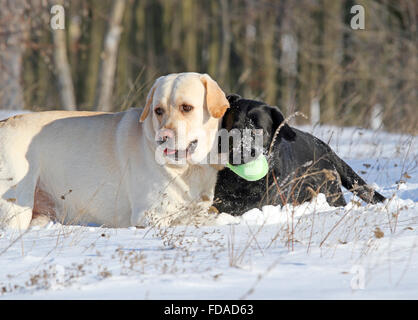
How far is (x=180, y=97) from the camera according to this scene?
4.43 metres

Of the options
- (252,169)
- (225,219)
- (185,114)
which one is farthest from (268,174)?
(185,114)

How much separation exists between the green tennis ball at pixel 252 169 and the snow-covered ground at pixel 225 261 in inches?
12.2

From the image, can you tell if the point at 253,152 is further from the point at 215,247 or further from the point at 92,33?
the point at 92,33

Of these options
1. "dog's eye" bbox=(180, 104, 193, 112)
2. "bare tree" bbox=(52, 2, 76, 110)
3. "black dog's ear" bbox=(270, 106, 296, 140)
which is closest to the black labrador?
"black dog's ear" bbox=(270, 106, 296, 140)

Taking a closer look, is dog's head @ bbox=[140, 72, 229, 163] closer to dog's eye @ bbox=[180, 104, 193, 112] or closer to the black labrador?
dog's eye @ bbox=[180, 104, 193, 112]

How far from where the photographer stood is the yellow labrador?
448 cm

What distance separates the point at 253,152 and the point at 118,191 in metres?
1.07

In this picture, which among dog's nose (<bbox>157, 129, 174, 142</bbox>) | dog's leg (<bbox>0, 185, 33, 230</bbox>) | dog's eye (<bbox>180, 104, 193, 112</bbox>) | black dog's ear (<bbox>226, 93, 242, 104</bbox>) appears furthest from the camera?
black dog's ear (<bbox>226, 93, 242, 104</bbox>)

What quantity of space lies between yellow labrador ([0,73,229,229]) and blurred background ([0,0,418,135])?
7.52 meters

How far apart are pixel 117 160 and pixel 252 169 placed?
3.50 feet

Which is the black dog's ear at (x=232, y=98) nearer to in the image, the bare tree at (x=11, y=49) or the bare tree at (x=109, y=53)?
the bare tree at (x=11, y=49)

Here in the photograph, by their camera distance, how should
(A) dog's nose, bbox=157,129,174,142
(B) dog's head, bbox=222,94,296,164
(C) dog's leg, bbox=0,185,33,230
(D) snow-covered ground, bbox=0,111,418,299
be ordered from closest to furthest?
(D) snow-covered ground, bbox=0,111,418,299 < (A) dog's nose, bbox=157,129,174,142 < (B) dog's head, bbox=222,94,296,164 < (C) dog's leg, bbox=0,185,33,230

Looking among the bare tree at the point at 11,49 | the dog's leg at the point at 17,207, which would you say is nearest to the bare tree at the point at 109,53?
the bare tree at the point at 11,49

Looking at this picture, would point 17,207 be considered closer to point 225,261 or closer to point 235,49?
point 225,261
